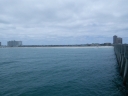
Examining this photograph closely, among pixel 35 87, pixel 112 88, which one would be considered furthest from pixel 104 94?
pixel 35 87

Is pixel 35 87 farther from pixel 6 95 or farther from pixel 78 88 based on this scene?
pixel 78 88

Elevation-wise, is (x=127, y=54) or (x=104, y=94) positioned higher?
(x=127, y=54)

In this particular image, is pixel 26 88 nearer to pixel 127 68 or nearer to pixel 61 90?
pixel 61 90

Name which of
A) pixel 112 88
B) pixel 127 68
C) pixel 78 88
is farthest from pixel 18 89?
pixel 127 68

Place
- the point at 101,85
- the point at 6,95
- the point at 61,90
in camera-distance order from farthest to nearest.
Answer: the point at 101,85
the point at 61,90
the point at 6,95

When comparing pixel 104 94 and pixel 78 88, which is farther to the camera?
pixel 78 88

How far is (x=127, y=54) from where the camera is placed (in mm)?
18516

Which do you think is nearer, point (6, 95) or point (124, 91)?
point (6, 95)

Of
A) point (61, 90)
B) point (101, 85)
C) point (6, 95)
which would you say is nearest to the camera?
point (6, 95)

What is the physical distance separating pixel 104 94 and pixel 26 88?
935 centimetres

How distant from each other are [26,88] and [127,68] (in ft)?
41.7

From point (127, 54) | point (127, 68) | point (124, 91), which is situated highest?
point (127, 54)

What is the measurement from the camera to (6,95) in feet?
51.0

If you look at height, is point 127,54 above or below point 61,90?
above
